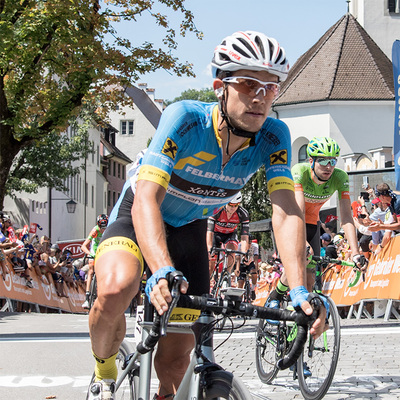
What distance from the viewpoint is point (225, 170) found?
446cm

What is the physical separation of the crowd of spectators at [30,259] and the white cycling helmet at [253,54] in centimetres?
1517

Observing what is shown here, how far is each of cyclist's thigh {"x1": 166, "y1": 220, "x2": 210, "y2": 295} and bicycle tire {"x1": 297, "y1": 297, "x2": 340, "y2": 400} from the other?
2193mm

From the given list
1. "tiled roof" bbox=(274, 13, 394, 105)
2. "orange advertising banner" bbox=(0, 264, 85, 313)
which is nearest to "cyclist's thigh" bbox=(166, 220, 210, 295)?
"orange advertising banner" bbox=(0, 264, 85, 313)

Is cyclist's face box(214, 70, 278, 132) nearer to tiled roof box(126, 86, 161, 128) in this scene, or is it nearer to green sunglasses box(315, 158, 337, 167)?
green sunglasses box(315, 158, 337, 167)

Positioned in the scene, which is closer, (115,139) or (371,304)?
(371,304)

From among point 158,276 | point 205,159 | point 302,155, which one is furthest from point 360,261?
point 302,155

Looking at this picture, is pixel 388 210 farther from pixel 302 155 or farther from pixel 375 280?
pixel 302 155

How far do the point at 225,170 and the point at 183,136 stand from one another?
389 millimetres

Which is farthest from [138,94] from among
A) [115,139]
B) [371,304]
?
[371,304]

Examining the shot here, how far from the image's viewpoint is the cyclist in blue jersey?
3861 mm

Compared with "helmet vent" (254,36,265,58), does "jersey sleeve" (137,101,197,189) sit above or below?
A: below

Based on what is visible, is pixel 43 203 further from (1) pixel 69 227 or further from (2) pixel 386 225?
(2) pixel 386 225

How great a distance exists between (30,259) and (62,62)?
5.21 metres

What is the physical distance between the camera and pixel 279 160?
4.34 m
